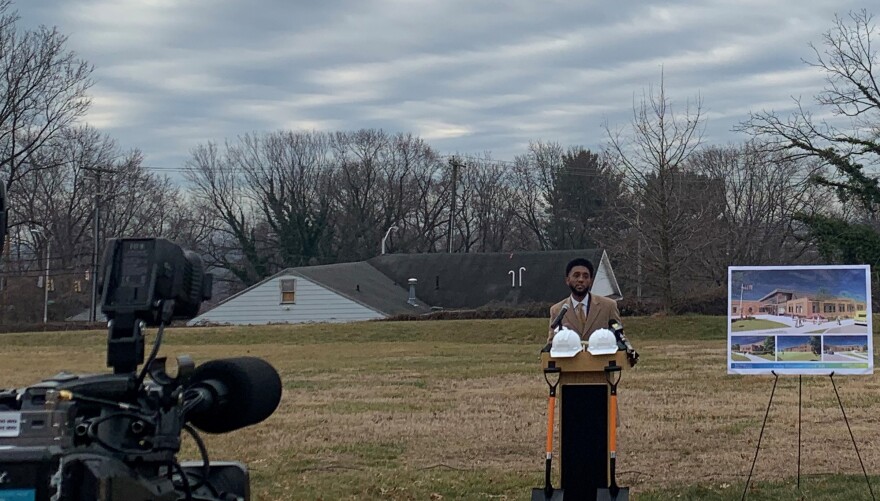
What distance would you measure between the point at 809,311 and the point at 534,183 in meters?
66.2

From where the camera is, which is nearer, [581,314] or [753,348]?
[581,314]

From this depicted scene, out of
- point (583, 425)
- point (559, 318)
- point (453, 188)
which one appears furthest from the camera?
point (453, 188)

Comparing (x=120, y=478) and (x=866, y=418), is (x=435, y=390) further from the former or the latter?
(x=120, y=478)

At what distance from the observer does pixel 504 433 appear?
11609 mm

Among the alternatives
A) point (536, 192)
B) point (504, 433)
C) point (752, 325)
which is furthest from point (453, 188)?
point (752, 325)

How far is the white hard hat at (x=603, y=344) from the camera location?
646 cm

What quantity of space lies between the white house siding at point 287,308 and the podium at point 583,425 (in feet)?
139

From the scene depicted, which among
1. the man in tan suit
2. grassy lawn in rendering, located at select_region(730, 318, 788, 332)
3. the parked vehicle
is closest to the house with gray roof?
grassy lawn in rendering, located at select_region(730, 318, 788, 332)

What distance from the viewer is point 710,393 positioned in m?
15.7

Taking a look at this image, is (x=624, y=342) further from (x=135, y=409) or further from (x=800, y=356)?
(x=135, y=409)

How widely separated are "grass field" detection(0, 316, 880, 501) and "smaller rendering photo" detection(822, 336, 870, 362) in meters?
1.01

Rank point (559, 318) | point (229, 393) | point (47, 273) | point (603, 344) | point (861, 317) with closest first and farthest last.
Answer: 1. point (229, 393)
2. point (603, 344)
3. point (559, 318)
4. point (861, 317)
5. point (47, 273)

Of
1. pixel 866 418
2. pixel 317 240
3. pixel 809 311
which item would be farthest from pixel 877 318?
pixel 317 240

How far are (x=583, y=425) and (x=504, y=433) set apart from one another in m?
5.05
